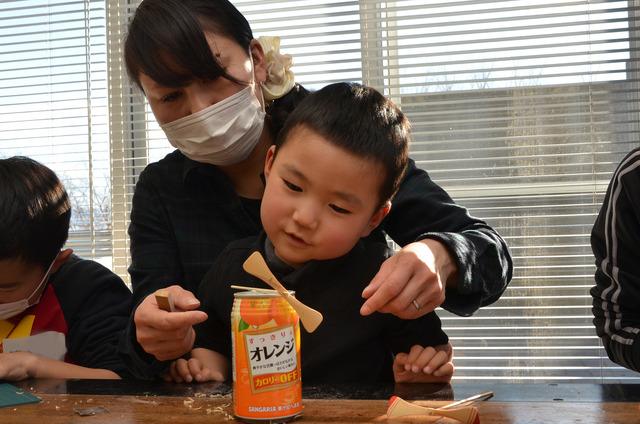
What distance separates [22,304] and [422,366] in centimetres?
86

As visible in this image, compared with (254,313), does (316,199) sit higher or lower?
higher

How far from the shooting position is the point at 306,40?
2.97 m

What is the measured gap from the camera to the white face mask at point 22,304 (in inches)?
59.1

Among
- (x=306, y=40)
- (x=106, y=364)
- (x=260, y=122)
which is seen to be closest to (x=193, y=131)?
(x=260, y=122)

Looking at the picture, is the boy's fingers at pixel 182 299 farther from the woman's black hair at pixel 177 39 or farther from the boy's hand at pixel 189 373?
the woman's black hair at pixel 177 39

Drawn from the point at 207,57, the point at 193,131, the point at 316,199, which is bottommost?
the point at 316,199

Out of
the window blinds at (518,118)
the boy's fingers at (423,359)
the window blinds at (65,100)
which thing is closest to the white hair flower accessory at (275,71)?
the boy's fingers at (423,359)

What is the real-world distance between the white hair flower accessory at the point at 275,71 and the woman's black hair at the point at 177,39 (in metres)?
0.09

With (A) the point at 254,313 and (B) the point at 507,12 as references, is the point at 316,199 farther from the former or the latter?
(B) the point at 507,12

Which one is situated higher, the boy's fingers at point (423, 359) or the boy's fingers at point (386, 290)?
the boy's fingers at point (386, 290)

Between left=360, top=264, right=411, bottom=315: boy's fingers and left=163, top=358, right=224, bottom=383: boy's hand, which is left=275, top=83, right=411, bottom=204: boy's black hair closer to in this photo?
left=360, top=264, right=411, bottom=315: boy's fingers

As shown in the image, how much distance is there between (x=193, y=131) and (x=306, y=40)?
1672 millimetres

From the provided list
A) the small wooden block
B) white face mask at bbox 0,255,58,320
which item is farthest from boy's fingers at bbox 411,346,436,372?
white face mask at bbox 0,255,58,320

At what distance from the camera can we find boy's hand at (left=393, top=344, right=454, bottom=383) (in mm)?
1109
